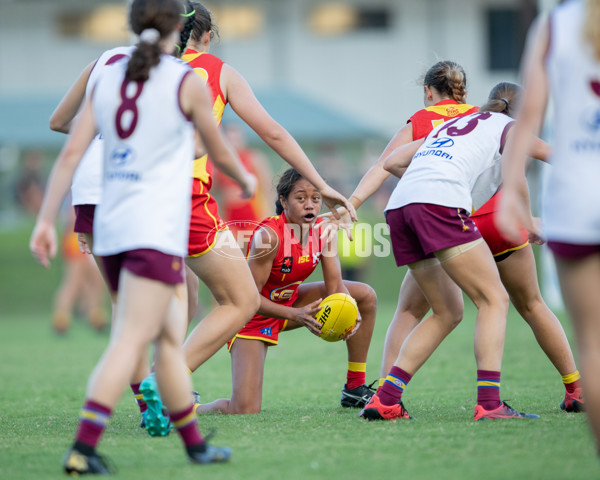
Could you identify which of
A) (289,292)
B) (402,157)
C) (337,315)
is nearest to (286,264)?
(289,292)

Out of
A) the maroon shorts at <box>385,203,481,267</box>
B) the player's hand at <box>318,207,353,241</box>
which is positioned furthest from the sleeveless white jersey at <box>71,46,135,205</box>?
the maroon shorts at <box>385,203,481,267</box>

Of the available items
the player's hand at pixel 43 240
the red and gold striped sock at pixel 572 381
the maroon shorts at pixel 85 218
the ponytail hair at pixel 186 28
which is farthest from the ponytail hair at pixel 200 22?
the red and gold striped sock at pixel 572 381

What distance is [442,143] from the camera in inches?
184

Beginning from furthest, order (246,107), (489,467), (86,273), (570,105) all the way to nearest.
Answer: (86,273)
(246,107)
(489,467)
(570,105)

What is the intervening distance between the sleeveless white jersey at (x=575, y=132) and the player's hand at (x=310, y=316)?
228cm

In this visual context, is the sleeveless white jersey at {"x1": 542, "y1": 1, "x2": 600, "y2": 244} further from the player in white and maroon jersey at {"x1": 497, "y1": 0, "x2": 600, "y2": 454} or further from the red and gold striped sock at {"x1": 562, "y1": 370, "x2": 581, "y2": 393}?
the red and gold striped sock at {"x1": 562, "y1": 370, "x2": 581, "y2": 393}

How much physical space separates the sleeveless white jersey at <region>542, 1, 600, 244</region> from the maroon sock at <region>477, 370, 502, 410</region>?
62.8 inches

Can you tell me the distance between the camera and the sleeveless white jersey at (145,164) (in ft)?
11.0

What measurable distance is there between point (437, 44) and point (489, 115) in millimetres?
24643

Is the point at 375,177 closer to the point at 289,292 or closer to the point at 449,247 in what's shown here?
the point at 449,247

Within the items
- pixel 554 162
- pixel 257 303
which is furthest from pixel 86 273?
pixel 554 162

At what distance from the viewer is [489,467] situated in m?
3.42

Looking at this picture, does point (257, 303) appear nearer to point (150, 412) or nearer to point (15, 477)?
point (150, 412)

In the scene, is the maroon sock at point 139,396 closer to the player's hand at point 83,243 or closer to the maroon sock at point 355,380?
the player's hand at point 83,243
